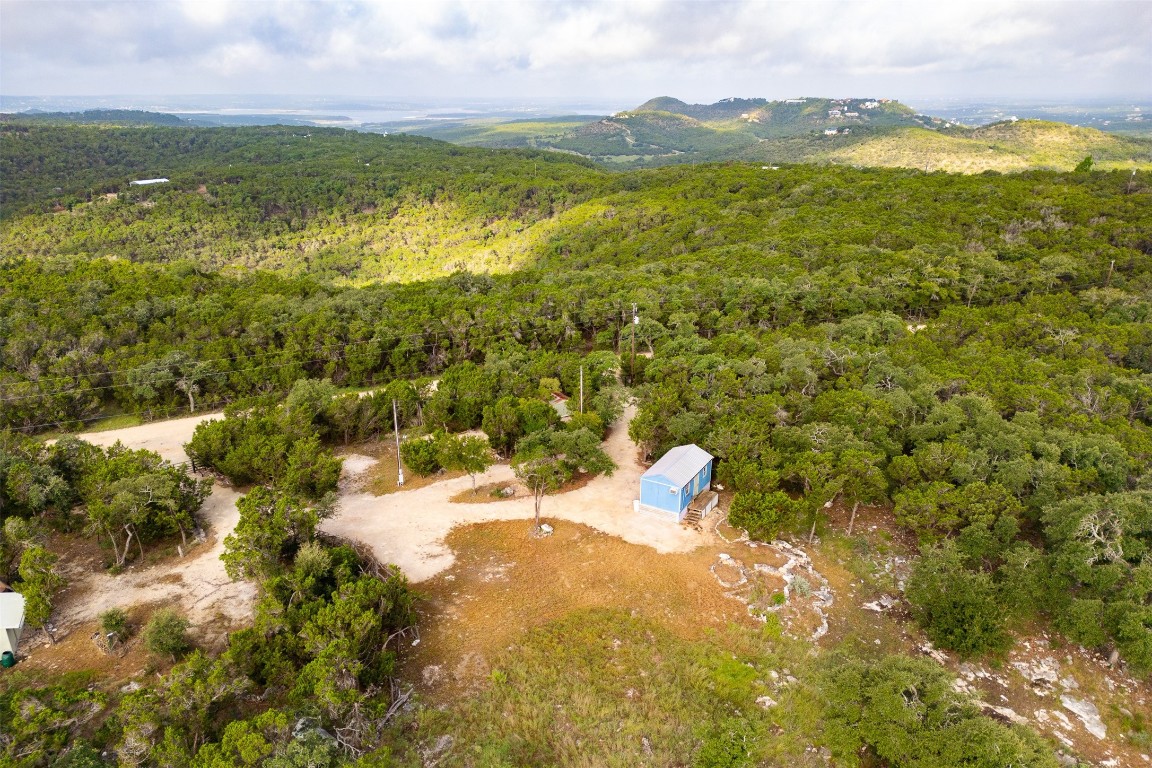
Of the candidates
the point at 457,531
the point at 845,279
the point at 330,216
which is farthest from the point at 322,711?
the point at 330,216

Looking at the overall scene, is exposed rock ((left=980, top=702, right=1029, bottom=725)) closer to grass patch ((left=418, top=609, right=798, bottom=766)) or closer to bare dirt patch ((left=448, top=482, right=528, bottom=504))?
grass patch ((left=418, top=609, right=798, bottom=766))

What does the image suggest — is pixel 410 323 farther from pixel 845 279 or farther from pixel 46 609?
pixel 845 279

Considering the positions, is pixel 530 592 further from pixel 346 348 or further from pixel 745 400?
pixel 346 348

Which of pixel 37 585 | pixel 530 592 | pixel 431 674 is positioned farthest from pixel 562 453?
pixel 37 585

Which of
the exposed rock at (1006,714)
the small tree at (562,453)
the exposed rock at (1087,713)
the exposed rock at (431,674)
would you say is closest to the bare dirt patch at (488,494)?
the small tree at (562,453)

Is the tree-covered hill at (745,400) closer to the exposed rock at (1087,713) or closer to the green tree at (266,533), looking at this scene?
the green tree at (266,533)

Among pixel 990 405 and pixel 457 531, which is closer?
pixel 457 531

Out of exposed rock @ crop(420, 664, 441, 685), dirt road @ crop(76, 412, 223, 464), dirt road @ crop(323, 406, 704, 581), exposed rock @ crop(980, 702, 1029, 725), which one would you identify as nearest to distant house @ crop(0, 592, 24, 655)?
dirt road @ crop(323, 406, 704, 581)
